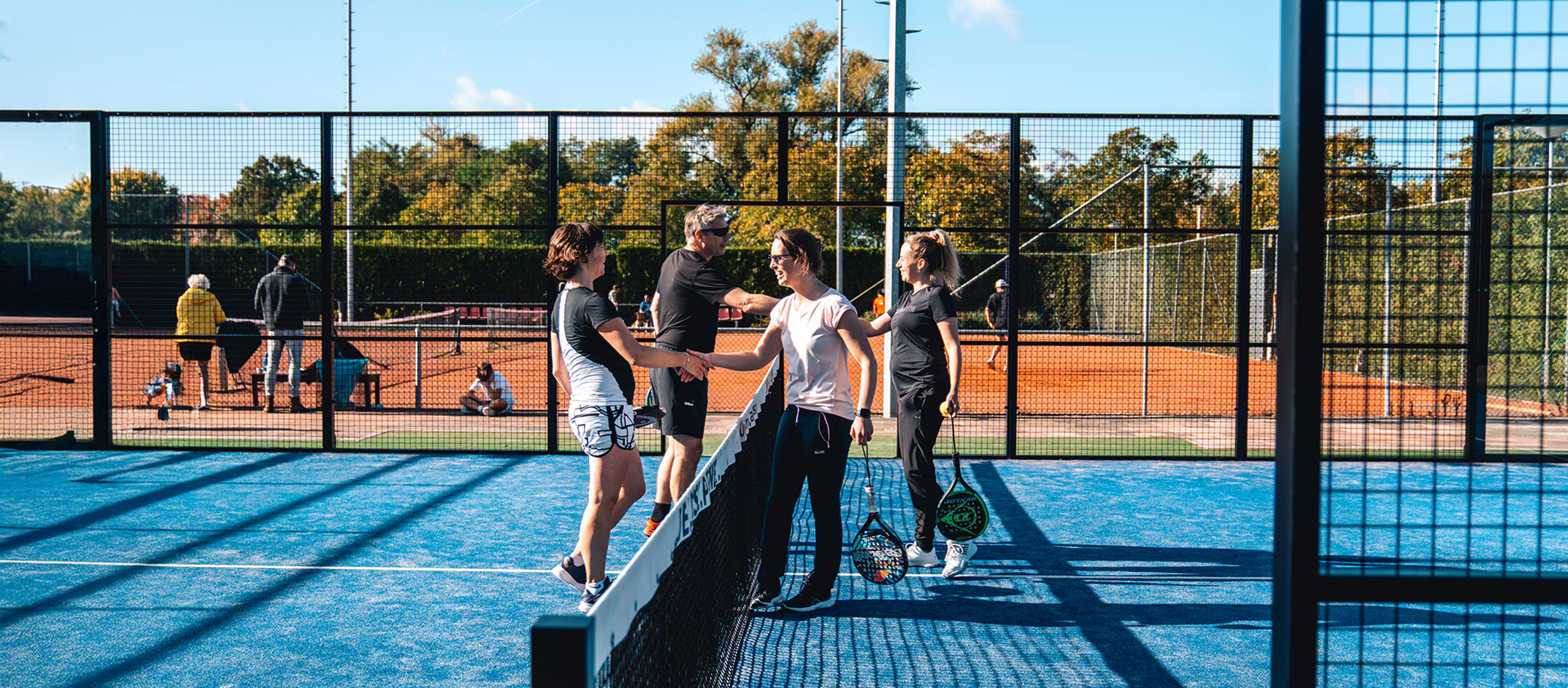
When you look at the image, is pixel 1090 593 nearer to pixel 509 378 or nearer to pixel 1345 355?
pixel 1345 355

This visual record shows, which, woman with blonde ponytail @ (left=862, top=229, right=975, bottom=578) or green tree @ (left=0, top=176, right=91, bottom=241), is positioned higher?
green tree @ (left=0, top=176, right=91, bottom=241)

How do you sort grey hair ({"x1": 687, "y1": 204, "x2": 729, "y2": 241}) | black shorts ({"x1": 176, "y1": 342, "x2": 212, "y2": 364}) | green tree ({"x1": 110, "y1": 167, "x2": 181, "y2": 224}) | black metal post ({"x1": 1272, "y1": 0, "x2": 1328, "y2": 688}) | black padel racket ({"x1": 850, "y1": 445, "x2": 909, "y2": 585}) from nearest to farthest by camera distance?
black metal post ({"x1": 1272, "y1": 0, "x2": 1328, "y2": 688}) < black padel racket ({"x1": 850, "y1": 445, "x2": 909, "y2": 585}) < grey hair ({"x1": 687, "y1": 204, "x2": 729, "y2": 241}) < green tree ({"x1": 110, "y1": 167, "x2": 181, "y2": 224}) < black shorts ({"x1": 176, "y1": 342, "x2": 212, "y2": 364})

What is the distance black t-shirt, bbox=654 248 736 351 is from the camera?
547cm

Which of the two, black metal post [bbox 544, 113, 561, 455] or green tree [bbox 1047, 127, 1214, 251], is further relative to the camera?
green tree [bbox 1047, 127, 1214, 251]

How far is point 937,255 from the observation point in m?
5.23

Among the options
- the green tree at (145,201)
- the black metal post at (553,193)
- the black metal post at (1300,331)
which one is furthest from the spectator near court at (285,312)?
the black metal post at (1300,331)

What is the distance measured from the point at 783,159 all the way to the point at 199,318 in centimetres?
691

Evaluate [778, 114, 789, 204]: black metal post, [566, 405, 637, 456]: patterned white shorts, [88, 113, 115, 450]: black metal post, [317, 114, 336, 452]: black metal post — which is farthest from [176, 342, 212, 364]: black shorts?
[566, 405, 637, 456]: patterned white shorts

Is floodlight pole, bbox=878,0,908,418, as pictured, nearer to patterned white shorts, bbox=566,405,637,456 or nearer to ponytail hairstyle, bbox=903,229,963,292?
ponytail hairstyle, bbox=903,229,963,292

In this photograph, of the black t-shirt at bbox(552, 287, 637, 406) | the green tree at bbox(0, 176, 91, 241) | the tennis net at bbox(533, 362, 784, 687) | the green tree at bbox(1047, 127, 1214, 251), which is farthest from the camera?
the green tree at bbox(0, 176, 91, 241)

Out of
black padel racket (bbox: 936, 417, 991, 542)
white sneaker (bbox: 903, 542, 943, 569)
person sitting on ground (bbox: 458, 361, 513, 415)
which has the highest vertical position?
person sitting on ground (bbox: 458, 361, 513, 415)

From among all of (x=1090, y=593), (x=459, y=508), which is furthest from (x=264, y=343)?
(x=1090, y=593)

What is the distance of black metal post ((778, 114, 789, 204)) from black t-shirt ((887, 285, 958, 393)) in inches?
138

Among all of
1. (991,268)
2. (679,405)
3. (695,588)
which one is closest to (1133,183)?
(991,268)
